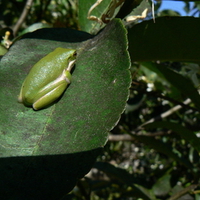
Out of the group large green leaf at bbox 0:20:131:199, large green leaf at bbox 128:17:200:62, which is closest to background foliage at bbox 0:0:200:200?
large green leaf at bbox 128:17:200:62

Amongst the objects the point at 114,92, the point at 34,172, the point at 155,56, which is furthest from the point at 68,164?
the point at 155,56

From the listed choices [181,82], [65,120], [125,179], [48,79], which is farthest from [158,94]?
[65,120]

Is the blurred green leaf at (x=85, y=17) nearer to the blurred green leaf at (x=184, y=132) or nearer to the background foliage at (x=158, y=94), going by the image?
the background foliage at (x=158, y=94)

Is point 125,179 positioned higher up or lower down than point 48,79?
lower down

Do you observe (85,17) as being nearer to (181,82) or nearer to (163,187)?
(181,82)

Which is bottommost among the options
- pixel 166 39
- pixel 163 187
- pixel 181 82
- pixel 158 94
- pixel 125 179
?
pixel 163 187

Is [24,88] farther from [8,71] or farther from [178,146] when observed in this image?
[178,146]
